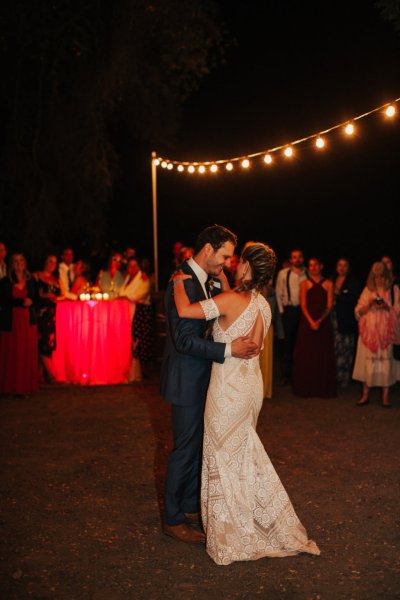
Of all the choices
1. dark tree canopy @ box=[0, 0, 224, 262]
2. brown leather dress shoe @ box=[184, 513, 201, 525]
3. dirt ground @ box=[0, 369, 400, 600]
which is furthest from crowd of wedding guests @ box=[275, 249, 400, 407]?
dark tree canopy @ box=[0, 0, 224, 262]

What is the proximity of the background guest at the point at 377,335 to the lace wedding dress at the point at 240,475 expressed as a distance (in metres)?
4.53

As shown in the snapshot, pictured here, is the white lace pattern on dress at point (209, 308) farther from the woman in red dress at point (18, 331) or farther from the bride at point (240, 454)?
the woman in red dress at point (18, 331)

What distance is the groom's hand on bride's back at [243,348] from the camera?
4.18 m

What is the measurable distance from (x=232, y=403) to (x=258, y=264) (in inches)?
32.5

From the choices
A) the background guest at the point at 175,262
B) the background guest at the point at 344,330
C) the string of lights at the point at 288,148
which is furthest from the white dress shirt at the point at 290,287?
the background guest at the point at 175,262

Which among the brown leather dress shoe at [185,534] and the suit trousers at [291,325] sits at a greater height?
the suit trousers at [291,325]

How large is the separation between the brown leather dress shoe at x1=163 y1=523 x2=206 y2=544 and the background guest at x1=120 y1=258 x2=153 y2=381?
5567mm

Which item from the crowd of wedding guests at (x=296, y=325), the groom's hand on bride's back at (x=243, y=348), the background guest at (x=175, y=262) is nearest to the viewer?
the groom's hand on bride's back at (x=243, y=348)

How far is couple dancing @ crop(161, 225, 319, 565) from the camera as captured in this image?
165 inches

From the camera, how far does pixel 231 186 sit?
22.7 metres

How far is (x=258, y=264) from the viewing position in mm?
4223

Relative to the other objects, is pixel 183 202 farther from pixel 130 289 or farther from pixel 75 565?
pixel 75 565

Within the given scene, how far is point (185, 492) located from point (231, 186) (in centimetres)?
1868

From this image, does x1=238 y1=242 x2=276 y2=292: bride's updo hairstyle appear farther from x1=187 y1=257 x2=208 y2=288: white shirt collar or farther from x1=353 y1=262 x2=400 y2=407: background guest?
x1=353 y1=262 x2=400 y2=407: background guest
